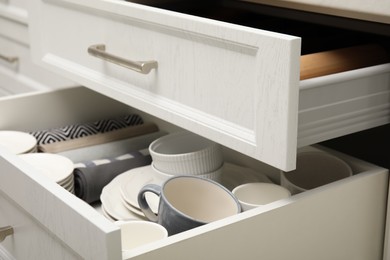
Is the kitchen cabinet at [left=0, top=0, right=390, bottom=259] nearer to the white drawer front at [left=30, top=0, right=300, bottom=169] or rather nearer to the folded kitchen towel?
the white drawer front at [left=30, top=0, right=300, bottom=169]

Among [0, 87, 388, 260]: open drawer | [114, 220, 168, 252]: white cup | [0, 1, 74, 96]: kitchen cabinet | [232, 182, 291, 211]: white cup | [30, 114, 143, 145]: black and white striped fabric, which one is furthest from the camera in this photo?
Answer: [0, 1, 74, 96]: kitchen cabinet

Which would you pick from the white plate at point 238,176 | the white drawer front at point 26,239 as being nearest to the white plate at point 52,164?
the white drawer front at point 26,239

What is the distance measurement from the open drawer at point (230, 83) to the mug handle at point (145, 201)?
86mm

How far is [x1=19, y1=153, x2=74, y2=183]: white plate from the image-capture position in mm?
986

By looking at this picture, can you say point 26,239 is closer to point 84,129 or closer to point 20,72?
point 84,129

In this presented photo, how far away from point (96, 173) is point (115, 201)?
83 millimetres

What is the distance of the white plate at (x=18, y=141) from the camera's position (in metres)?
1.07

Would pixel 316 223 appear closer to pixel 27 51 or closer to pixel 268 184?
pixel 268 184

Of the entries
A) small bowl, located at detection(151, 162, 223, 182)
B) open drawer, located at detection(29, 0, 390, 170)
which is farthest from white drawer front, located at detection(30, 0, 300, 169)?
small bowl, located at detection(151, 162, 223, 182)

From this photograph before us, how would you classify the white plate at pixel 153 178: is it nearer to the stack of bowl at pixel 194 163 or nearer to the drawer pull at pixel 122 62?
the stack of bowl at pixel 194 163

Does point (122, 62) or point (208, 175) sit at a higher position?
point (122, 62)

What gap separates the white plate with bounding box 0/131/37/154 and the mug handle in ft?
0.93

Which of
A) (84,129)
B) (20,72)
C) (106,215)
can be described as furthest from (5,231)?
(20,72)

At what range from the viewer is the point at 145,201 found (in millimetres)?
861
